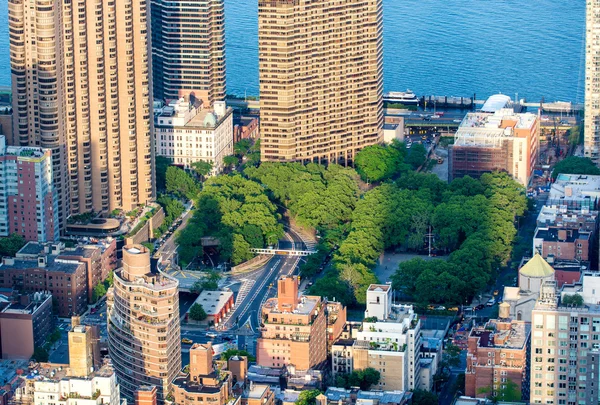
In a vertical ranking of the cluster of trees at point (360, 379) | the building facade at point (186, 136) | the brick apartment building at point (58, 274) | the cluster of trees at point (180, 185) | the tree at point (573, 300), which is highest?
the building facade at point (186, 136)

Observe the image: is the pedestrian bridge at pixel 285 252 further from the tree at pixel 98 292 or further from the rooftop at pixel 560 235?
the rooftop at pixel 560 235

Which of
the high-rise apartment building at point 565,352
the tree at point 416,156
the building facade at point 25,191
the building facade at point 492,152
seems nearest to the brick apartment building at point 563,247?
the building facade at point 492,152

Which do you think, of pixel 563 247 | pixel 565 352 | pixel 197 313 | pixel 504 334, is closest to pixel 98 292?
pixel 197 313

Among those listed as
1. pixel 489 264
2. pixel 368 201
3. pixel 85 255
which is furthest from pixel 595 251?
pixel 85 255

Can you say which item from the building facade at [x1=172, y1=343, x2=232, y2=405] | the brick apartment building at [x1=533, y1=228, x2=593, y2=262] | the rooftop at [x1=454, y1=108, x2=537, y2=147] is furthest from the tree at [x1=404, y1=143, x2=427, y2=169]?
the building facade at [x1=172, y1=343, x2=232, y2=405]

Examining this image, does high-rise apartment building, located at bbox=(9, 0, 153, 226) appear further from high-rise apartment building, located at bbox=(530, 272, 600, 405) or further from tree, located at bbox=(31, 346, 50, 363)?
high-rise apartment building, located at bbox=(530, 272, 600, 405)

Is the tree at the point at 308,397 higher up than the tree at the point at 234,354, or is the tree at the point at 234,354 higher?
the tree at the point at 234,354

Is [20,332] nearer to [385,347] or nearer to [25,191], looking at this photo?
[25,191]
